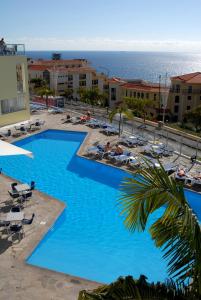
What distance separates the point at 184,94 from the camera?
5344cm

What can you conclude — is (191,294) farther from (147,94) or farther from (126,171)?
(147,94)

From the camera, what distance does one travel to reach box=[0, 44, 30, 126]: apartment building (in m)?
30.7

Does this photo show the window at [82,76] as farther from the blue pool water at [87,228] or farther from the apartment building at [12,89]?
the blue pool water at [87,228]

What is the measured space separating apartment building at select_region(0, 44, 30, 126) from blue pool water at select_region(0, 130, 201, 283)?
9055 millimetres

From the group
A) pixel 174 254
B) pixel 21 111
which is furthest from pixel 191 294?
pixel 21 111

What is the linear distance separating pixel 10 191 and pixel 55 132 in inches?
590

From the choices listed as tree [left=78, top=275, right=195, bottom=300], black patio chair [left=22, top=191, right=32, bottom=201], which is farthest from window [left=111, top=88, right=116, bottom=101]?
tree [left=78, top=275, right=195, bottom=300]

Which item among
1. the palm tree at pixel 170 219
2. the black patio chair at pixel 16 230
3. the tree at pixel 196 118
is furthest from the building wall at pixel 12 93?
the palm tree at pixel 170 219

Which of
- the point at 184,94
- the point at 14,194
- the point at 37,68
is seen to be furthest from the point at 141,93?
the point at 14,194

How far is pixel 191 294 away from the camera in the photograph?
4.08m

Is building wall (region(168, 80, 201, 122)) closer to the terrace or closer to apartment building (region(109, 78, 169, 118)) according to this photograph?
apartment building (region(109, 78, 169, 118))

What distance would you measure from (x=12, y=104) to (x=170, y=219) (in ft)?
98.7

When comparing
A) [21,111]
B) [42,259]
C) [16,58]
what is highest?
[16,58]

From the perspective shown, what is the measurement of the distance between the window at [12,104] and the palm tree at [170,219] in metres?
28.7
